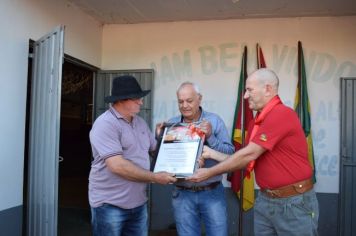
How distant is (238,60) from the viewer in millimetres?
4965

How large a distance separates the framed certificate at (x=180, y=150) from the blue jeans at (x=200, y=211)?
40 centimetres

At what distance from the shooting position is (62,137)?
5.92 meters

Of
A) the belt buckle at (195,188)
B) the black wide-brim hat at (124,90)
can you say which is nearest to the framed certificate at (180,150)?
the belt buckle at (195,188)

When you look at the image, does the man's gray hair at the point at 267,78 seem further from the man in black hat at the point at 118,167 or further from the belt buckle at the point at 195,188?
the belt buckle at the point at 195,188

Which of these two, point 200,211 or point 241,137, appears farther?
point 241,137

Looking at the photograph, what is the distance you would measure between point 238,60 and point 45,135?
262cm

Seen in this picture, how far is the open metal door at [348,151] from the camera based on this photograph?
465 cm

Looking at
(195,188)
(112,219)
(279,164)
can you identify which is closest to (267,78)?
(279,164)

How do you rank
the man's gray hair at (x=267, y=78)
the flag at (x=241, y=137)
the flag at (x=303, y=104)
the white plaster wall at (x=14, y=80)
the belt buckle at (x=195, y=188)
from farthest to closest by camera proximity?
the flag at (x=241, y=137), the flag at (x=303, y=104), the white plaster wall at (x=14, y=80), the belt buckle at (x=195, y=188), the man's gray hair at (x=267, y=78)

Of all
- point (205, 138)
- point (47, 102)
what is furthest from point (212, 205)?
point (47, 102)

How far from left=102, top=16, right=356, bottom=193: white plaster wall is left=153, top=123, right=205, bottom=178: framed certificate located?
2065mm

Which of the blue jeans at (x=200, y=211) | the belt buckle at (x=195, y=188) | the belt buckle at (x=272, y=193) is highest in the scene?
the belt buckle at (x=272, y=193)

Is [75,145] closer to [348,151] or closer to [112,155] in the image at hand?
[112,155]

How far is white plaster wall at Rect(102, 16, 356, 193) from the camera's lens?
4742mm
